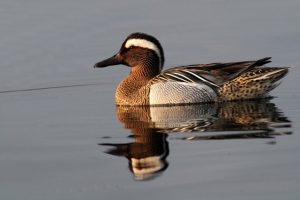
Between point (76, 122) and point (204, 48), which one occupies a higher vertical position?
point (204, 48)

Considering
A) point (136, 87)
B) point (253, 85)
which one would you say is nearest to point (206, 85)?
point (253, 85)

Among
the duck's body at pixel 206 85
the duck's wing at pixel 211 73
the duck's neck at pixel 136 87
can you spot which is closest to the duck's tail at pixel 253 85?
the duck's body at pixel 206 85

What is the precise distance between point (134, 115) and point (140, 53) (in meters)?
1.84

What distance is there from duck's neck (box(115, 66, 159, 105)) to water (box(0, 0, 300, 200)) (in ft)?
0.91

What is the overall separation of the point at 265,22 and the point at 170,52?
241cm

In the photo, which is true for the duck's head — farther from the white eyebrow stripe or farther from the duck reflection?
the duck reflection

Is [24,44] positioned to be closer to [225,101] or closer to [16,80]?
[16,80]

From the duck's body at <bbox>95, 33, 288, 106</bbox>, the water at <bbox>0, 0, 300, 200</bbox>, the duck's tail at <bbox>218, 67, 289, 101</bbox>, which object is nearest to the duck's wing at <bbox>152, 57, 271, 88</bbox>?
the duck's body at <bbox>95, 33, 288, 106</bbox>

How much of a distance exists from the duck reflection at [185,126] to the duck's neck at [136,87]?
23 cm

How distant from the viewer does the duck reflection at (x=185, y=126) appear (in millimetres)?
12638

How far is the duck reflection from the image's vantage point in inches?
498

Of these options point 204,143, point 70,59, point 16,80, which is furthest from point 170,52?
point 204,143

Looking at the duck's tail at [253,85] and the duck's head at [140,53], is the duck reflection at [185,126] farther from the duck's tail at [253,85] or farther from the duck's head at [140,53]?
the duck's head at [140,53]

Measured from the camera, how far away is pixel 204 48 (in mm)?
19766
